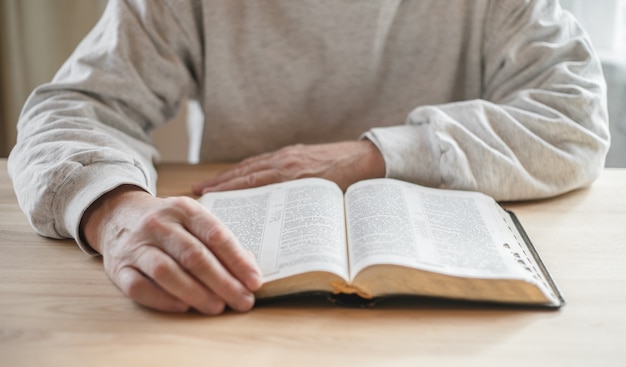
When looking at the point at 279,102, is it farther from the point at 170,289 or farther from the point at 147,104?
the point at 170,289

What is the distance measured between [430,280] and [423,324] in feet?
0.15

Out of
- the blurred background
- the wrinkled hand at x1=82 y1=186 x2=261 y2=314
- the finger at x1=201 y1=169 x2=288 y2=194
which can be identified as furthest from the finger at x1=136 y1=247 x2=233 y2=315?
the blurred background

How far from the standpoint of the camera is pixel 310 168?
3.27 ft

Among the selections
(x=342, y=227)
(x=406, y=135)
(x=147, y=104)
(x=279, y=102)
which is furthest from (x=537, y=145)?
(x=147, y=104)

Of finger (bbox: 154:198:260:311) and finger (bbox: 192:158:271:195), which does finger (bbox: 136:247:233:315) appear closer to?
finger (bbox: 154:198:260:311)

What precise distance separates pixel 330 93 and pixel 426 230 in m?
0.53

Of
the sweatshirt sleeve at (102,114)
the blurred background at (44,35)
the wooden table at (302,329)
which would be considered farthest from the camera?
the blurred background at (44,35)

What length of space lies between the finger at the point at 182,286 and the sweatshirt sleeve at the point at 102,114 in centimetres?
16

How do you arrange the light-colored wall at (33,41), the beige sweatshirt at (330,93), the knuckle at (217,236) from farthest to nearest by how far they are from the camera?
the light-colored wall at (33,41)
the beige sweatshirt at (330,93)
the knuckle at (217,236)

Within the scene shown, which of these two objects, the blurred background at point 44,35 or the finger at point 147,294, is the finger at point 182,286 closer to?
the finger at point 147,294

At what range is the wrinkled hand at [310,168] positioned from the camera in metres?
0.99

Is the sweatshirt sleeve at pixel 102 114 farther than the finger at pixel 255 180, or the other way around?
the finger at pixel 255 180

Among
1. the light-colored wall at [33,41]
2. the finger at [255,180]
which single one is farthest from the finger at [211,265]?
the light-colored wall at [33,41]

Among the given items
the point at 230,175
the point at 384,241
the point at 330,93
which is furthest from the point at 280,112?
the point at 384,241
